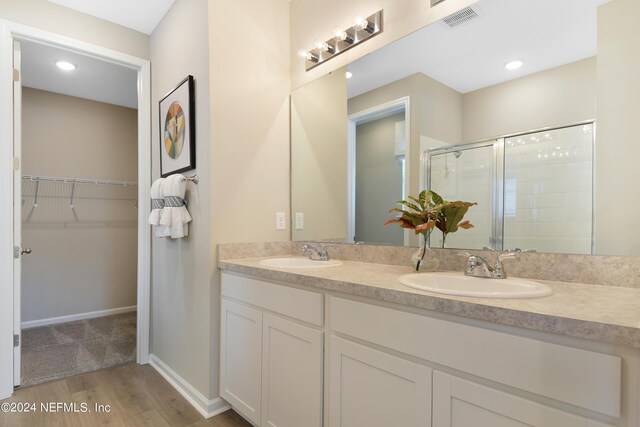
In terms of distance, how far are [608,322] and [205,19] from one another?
2.21 m

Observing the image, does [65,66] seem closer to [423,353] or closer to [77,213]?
[77,213]

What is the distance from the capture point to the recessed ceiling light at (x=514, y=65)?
131 centimetres

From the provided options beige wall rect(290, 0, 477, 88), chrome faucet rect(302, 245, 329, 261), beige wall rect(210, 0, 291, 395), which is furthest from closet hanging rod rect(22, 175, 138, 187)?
chrome faucet rect(302, 245, 329, 261)

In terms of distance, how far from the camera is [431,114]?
1588 mm

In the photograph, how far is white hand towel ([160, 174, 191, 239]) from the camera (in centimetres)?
199

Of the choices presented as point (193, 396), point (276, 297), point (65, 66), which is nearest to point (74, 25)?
point (65, 66)

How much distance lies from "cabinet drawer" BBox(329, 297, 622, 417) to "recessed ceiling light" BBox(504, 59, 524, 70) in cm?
108

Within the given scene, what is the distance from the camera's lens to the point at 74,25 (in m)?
2.31

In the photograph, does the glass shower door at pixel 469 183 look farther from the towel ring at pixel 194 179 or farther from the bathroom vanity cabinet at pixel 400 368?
the towel ring at pixel 194 179

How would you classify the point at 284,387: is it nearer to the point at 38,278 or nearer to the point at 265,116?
the point at 265,116

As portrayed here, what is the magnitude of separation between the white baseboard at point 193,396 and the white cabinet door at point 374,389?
929 millimetres

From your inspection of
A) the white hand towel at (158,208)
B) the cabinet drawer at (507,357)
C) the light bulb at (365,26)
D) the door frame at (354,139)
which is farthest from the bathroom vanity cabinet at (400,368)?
the light bulb at (365,26)

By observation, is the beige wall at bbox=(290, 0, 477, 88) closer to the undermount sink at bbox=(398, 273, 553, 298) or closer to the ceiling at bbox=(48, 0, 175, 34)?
the ceiling at bbox=(48, 0, 175, 34)

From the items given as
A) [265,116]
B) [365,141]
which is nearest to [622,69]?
[365,141]
